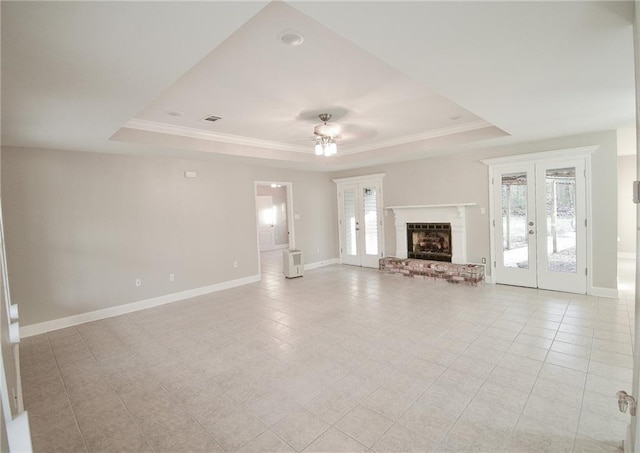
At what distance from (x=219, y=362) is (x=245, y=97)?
2.78 metres

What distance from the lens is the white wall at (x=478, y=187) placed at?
183 inches

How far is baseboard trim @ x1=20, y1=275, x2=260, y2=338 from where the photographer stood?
4168 millimetres

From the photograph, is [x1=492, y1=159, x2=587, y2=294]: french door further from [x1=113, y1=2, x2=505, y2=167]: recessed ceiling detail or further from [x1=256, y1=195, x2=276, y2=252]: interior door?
[x1=256, y1=195, x2=276, y2=252]: interior door

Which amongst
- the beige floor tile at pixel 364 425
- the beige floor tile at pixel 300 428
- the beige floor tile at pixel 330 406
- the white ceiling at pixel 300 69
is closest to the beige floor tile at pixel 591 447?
the beige floor tile at pixel 364 425

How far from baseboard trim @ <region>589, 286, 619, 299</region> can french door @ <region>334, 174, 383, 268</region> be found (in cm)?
380

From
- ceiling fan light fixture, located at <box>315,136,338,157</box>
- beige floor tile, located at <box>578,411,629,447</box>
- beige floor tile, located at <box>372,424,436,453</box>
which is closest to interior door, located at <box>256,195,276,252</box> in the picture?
ceiling fan light fixture, located at <box>315,136,338,157</box>

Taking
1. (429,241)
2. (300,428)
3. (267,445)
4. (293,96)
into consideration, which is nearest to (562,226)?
(429,241)

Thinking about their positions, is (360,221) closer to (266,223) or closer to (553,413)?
(266,223)

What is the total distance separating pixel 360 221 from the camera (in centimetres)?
780

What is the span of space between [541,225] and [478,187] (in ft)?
3.92

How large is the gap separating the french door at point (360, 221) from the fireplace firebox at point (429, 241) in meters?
0.78

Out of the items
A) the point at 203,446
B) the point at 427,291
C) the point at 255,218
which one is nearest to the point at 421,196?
the point at 427,291

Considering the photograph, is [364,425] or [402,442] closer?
[402,442]

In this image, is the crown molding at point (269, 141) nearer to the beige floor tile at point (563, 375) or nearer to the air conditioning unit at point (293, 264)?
the air conditioning unit at point (293, 264)
